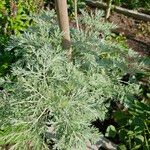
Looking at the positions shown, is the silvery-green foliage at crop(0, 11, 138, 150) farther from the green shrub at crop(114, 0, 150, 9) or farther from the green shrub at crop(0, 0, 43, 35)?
the green shrub at crop(114, 0, 150, 9)

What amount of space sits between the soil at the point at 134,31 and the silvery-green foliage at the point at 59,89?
1.82 metres

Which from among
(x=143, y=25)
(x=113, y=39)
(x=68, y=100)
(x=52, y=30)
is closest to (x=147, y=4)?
(x=143, y=25)

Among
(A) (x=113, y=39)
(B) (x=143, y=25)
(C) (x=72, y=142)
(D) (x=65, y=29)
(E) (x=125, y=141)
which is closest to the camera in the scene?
(C) (x=72, y=142)

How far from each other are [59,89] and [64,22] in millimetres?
690

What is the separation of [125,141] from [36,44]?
144 centimetres

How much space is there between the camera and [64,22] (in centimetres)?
390

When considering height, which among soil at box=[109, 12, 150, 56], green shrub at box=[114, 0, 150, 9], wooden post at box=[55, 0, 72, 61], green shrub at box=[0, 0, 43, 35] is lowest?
soil at box=[109, 12, 150, 56]

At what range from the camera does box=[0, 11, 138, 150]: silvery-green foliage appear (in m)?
3.58

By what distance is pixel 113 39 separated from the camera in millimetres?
6039

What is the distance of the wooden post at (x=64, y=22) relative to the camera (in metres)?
3.73

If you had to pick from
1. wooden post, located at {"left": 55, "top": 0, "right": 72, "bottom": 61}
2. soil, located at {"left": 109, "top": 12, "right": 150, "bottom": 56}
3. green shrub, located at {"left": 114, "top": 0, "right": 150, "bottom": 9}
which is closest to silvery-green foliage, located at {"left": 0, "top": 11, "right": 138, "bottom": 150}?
wooden post, located at {"left": 55, "top": 0, "right": 72, "bottom": 61}

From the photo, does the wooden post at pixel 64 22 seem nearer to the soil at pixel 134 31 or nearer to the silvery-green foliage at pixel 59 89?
the silvery-green foliage at pixel 59 89

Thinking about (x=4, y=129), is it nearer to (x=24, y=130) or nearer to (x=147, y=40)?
(x=24, y=130)

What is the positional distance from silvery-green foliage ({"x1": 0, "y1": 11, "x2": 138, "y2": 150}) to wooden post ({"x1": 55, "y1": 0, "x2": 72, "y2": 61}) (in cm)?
7
